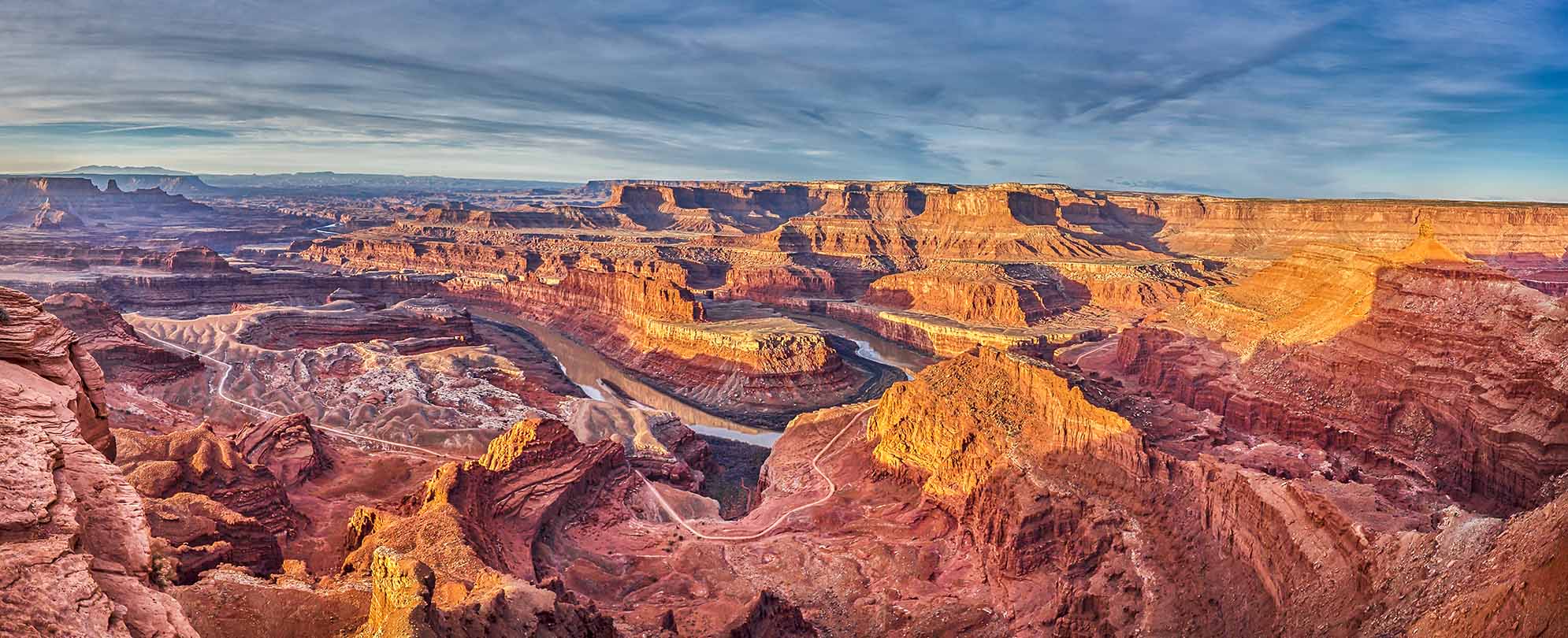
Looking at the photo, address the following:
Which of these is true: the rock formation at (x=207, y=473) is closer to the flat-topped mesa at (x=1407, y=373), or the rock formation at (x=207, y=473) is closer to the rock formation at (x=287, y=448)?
the rock formation at (x=287, y=448)

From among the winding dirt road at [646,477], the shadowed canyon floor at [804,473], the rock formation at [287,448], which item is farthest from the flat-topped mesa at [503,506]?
the rock formation at [287,448]

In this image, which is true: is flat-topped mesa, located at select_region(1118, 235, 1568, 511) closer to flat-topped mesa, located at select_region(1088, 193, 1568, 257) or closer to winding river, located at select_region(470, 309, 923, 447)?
winding river, located at select_region(470, 309, 923, 447)

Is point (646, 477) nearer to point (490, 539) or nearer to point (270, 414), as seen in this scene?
point (490, 539)

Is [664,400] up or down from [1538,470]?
down

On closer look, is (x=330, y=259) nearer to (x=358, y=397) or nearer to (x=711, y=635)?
(x=358, y=397)

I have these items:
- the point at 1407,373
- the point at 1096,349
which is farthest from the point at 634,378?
the point at 1407,373

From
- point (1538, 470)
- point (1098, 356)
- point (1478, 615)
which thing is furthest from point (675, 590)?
point (1098, 356)

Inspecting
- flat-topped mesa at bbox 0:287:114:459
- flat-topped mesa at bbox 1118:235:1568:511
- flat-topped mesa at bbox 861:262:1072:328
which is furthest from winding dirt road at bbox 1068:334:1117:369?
flat-topped mesa at bbox 0:287:114:459
